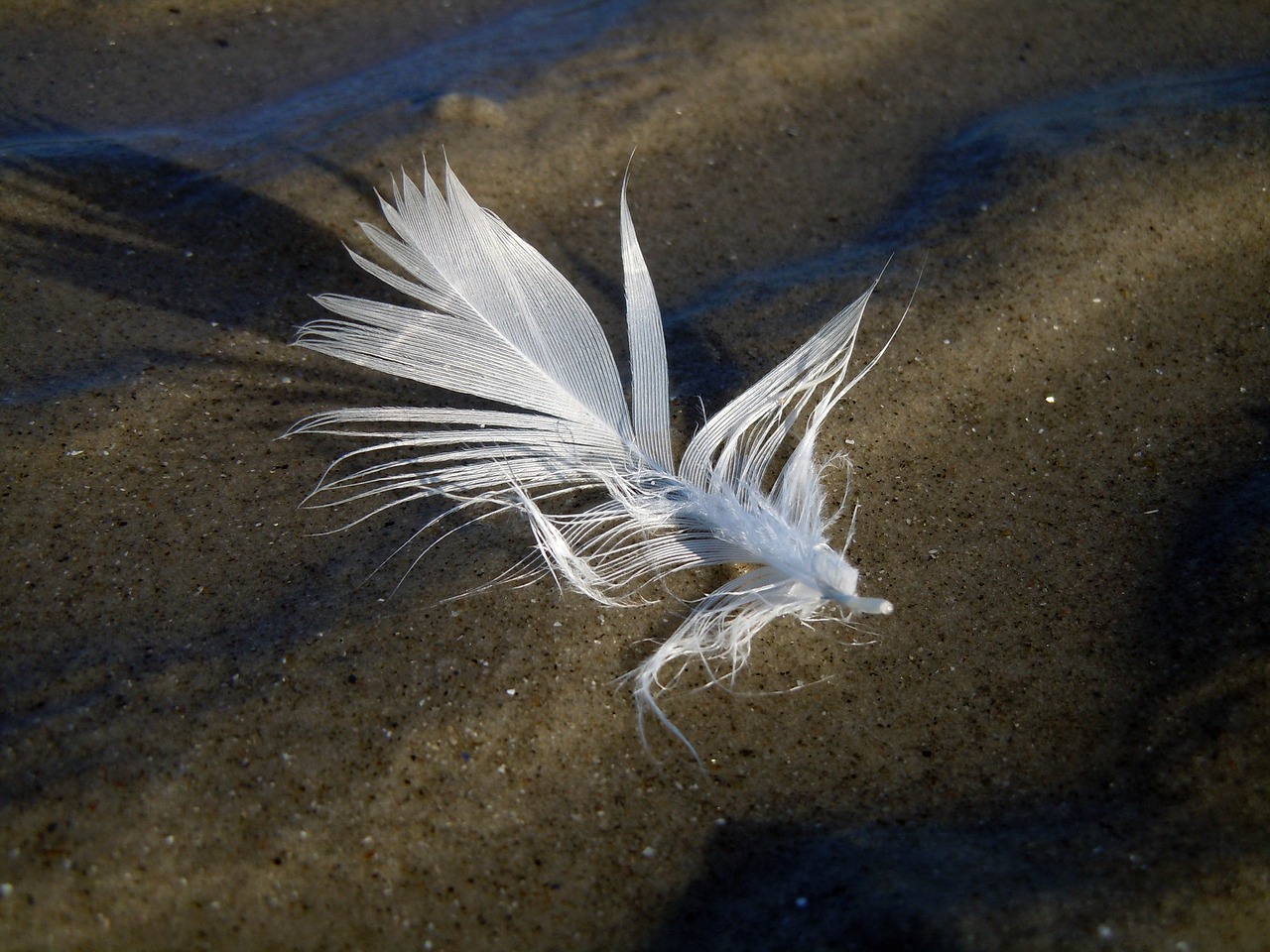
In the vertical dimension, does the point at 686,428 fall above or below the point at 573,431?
below

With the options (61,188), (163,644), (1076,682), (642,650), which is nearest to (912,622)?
(1076,682)

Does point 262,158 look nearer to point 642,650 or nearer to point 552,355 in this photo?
point 552,355

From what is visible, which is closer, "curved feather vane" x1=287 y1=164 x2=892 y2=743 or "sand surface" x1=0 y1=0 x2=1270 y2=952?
"sand surface" x1=0 y1=0 x2=1270 y2=952

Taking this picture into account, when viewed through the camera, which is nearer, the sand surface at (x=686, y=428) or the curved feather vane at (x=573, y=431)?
the sand surface at (x=686, y=428)
